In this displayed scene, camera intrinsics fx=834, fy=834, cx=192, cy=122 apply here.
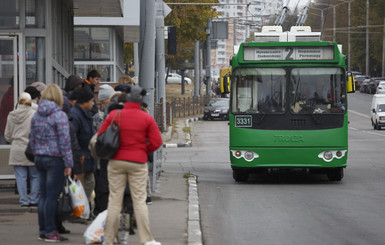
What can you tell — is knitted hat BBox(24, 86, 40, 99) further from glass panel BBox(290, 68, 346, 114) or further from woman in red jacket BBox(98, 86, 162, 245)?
glass panel BBox(290, 68, 346, 114)

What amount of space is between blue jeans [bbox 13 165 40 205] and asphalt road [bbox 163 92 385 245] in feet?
7.87

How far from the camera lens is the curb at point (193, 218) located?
945cm

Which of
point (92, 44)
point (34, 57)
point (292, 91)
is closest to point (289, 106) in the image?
point (292, 91)

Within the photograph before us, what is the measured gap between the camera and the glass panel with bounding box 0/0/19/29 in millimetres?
13422

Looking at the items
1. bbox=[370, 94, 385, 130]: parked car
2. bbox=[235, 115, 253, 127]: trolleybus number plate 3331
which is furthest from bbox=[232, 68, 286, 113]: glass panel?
bbox=[370, 94, 385, 130]: parked car

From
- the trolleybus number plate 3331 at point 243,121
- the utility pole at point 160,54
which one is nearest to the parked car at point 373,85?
the utility pole at point 160,54

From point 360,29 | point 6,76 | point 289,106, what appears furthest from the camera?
point 360,29

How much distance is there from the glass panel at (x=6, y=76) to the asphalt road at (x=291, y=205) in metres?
3.55

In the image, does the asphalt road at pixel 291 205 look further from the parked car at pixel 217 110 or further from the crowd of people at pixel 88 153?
the parked car at pixel 217 110

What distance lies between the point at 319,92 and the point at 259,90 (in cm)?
117

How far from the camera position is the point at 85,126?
10.1 meters

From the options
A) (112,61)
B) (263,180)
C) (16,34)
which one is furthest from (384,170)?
(112,61)

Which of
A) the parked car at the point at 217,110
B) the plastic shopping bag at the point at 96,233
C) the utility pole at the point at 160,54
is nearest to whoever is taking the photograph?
the plastic shopping bag at the point at 96,233

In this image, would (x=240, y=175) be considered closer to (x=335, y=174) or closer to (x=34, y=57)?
(x=335, y=174)
